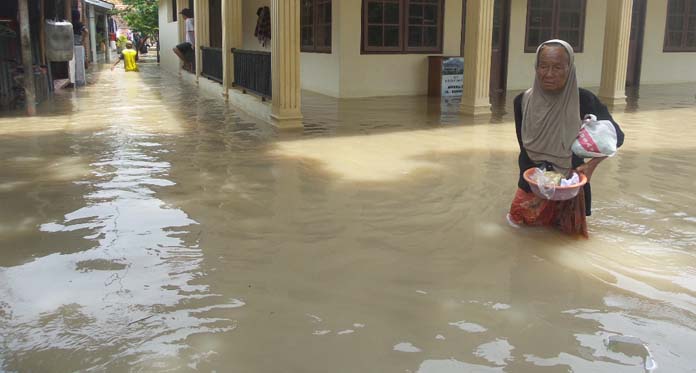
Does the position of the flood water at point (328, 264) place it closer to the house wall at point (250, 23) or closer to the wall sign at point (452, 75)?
the wall sign at point (452, 75)

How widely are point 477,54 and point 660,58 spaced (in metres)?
9.12

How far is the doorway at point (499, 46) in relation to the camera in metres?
14.4

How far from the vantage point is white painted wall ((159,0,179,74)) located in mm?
21375

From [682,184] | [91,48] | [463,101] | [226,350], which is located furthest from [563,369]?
[91,48]

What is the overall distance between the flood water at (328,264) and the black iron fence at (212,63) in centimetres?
653

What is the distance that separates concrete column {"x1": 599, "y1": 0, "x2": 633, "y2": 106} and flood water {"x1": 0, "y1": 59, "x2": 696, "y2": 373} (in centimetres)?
497

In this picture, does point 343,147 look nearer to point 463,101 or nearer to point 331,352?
→ point 463,101

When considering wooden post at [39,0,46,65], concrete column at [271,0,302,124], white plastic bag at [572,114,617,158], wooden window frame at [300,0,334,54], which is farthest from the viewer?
wooden window frame at [300,0,334,54]

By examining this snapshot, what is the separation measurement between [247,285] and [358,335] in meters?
0.83

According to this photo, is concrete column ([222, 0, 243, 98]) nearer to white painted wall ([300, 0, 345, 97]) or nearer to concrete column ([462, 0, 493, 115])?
white painted wall ([300, 0, 345, 97])

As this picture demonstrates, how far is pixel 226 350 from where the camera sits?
109 inches

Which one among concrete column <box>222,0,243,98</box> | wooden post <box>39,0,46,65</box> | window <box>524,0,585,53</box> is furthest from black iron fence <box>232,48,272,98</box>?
window <box>524,0,585,53</box>

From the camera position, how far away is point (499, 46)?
14.8m

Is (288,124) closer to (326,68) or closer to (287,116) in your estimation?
(287,116)
